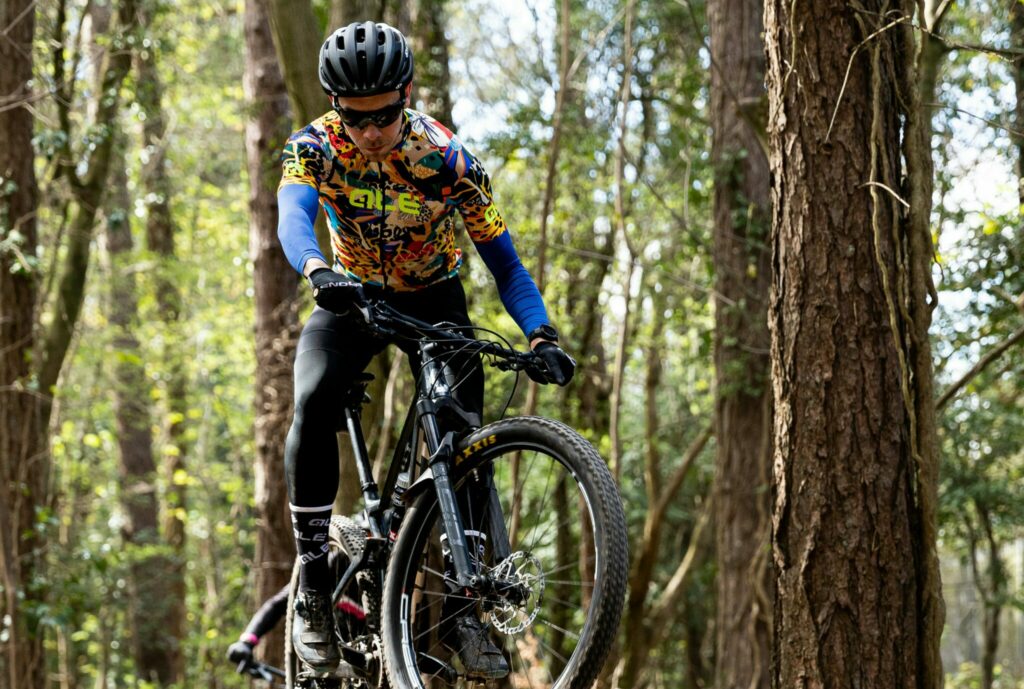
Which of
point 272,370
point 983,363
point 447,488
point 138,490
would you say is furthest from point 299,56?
point 138,490

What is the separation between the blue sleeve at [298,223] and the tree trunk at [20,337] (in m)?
5.43

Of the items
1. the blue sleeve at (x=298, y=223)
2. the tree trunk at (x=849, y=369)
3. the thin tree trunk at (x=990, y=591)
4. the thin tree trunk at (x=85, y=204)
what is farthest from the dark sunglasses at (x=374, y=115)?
the thin tree trunk at (x=990, y=591)

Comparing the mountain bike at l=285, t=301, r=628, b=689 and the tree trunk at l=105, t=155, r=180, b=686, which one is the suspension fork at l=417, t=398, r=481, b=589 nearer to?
the mountain bike at l=285, t=301, r=628, b=689

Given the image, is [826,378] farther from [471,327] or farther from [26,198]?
[26,198]

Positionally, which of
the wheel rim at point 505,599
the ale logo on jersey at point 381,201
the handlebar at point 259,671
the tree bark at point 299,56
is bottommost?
the handlebar at point 259,671

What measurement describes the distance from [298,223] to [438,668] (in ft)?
4.89

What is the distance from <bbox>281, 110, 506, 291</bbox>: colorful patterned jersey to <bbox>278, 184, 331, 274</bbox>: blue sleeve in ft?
0.15

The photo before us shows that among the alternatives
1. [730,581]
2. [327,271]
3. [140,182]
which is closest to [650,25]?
[730,581]

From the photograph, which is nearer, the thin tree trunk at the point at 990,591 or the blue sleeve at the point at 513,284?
the blue sleeve at the point at 513,284

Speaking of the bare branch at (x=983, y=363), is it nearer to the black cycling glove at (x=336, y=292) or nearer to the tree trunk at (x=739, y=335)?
the black cycling glove at (x=336, y=292)

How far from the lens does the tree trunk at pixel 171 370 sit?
50.6ft

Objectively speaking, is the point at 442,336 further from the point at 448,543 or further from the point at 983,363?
the point at 983,363

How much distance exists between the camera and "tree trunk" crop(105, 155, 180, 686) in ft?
50.7

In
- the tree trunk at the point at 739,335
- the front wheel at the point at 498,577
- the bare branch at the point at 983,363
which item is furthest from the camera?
the tree trunk at the point at 739,335
